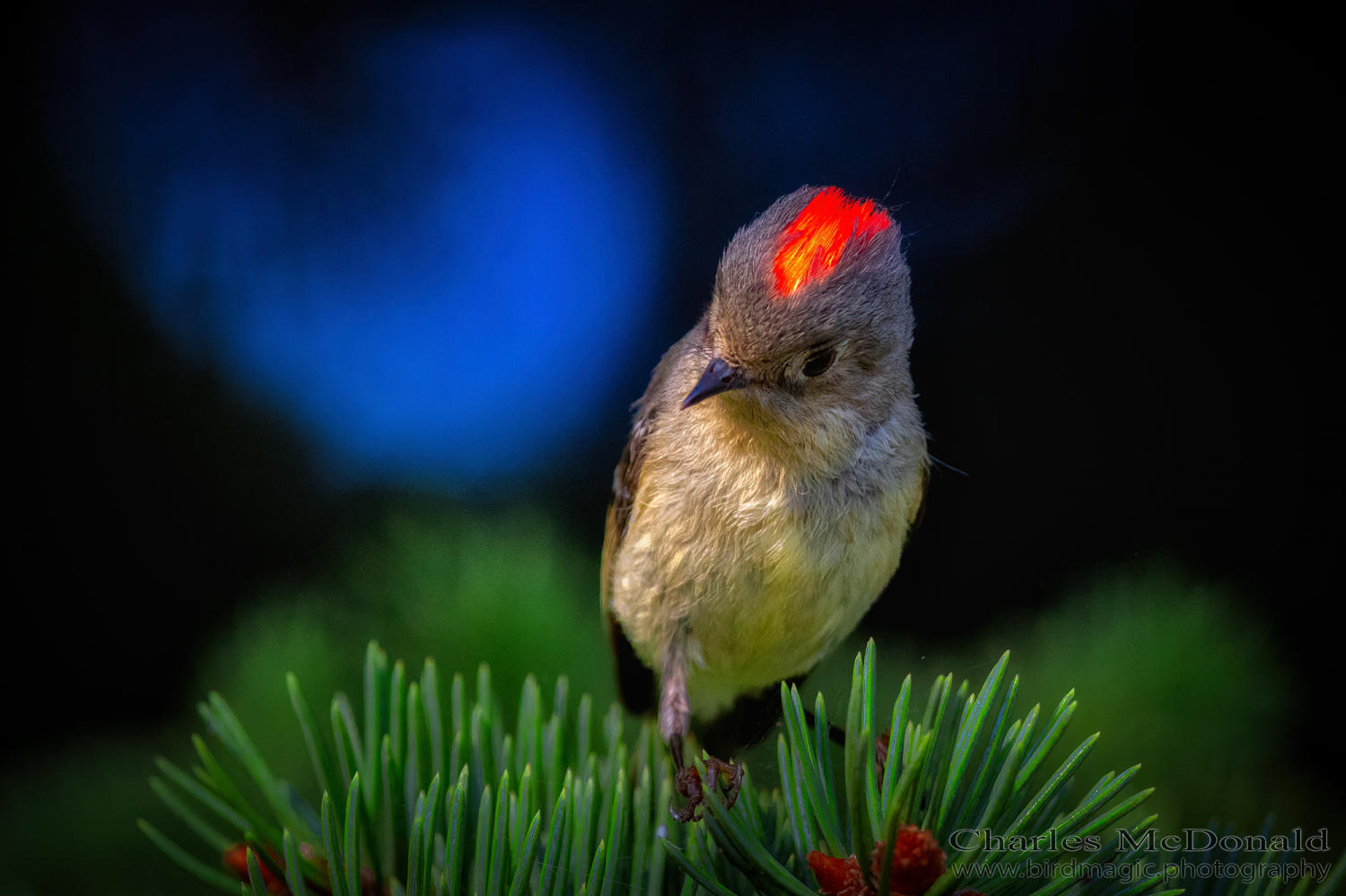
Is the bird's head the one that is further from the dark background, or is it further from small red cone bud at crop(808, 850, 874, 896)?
small red cone bud at crop(808, 850, 874, 896)

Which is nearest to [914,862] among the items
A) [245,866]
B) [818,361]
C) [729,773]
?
[729,773]

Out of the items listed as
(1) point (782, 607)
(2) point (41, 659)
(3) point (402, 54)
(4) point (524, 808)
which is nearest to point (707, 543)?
(1) point (782, 607)

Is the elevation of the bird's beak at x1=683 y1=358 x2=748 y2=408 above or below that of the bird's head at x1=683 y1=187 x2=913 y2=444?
below

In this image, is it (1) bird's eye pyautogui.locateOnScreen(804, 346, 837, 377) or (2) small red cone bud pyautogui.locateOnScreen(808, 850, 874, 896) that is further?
(1) bird's eye pyautogui.locateOnScreen(804, 346, 837, 377)

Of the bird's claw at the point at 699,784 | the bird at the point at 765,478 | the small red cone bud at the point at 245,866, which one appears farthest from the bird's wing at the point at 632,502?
the small red cone bud at the point at 245,866

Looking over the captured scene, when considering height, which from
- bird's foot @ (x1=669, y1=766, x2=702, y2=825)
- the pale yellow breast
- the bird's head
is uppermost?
the bird's head

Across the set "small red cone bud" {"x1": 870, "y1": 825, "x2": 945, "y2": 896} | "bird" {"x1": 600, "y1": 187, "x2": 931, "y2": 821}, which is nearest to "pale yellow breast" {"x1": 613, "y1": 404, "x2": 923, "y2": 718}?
"bird" {"x1": 600, "y1": 187, "x2": 931, "y2": 821}

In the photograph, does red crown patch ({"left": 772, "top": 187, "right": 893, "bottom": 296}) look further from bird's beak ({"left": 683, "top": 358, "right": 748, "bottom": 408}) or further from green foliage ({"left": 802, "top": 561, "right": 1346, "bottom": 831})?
green foliage ({"left": 802, "top": 561, "right": 1346, "bottom": 831})

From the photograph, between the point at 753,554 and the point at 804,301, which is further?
the point at 753,554

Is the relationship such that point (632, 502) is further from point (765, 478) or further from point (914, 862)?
point (914, 862)

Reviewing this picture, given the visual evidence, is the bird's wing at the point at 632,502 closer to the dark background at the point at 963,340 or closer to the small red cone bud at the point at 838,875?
the dark background at the point at 963,340
